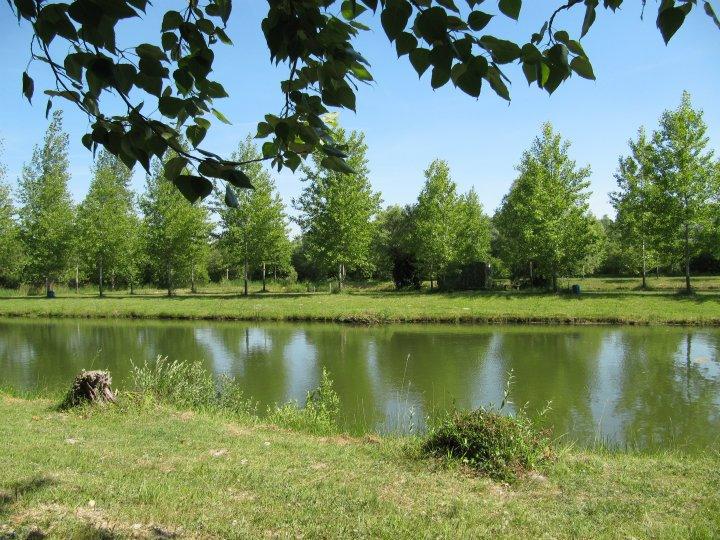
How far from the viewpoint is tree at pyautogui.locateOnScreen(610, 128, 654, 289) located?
28469 millimetres

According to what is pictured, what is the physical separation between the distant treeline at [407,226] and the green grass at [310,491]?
22.4 metres

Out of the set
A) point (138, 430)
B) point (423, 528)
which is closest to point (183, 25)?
point (423, 528)

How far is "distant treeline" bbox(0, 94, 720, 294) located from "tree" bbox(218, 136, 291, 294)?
9cm

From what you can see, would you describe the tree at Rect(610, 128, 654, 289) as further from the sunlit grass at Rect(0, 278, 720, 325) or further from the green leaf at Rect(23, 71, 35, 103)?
the green leaf at Rect(23, 71, 35, 103)

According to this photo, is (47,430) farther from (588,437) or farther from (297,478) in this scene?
(588,437)

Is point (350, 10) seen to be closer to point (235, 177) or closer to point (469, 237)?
point (235, 177)

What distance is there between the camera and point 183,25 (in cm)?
245

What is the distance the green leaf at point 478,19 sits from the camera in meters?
1.88

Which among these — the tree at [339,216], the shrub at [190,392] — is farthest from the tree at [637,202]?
the shrub at [190,392]

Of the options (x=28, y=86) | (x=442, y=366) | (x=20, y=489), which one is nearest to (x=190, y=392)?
(x=20, y=489)

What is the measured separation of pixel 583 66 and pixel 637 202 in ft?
103

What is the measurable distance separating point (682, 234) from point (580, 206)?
5.21 metres

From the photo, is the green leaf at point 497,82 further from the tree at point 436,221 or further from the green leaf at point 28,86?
the tree at point 436,221

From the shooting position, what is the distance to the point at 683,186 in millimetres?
26922
